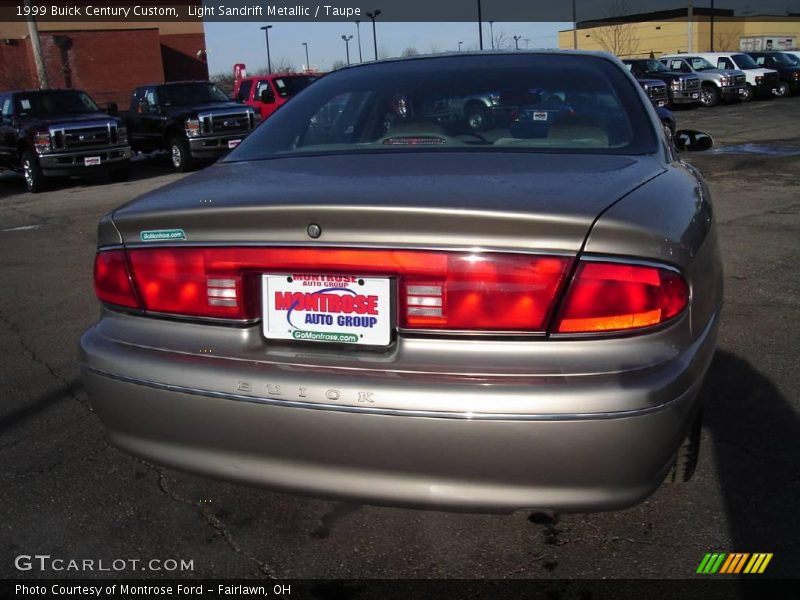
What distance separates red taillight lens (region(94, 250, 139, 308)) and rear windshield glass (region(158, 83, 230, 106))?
1501cm

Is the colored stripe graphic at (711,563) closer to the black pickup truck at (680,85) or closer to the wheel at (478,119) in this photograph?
the wheel at (478,119)

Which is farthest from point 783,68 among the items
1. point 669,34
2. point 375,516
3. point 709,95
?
point 669,34

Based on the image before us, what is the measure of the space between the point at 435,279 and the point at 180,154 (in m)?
15.0

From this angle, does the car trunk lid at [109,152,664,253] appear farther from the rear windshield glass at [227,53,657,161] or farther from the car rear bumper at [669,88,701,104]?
the car rear bumper at [669,88,701,104]

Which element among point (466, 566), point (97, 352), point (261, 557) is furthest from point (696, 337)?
point (97, 352)

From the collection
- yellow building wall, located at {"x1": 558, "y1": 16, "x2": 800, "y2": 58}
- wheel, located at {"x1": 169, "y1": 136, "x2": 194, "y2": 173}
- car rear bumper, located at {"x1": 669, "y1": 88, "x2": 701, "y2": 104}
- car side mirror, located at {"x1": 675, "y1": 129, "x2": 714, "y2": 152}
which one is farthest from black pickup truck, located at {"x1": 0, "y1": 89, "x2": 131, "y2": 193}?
yellow building wall, located at {"x1": 558, "y1": 16, "x2": 800, "y2": 58}

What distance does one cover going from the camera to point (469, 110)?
3.14 m

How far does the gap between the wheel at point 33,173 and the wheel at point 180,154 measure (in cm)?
271

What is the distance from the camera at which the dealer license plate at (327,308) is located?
2.07m

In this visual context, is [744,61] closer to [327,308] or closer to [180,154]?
[180,154]

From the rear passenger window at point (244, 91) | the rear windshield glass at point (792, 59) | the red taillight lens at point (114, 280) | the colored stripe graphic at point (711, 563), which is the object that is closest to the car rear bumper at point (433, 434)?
the red taillight lens at point (114, 280)

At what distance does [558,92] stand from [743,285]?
319cm

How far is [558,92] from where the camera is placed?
3061 millimetres

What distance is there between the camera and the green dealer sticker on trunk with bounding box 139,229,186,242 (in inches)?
88.9
